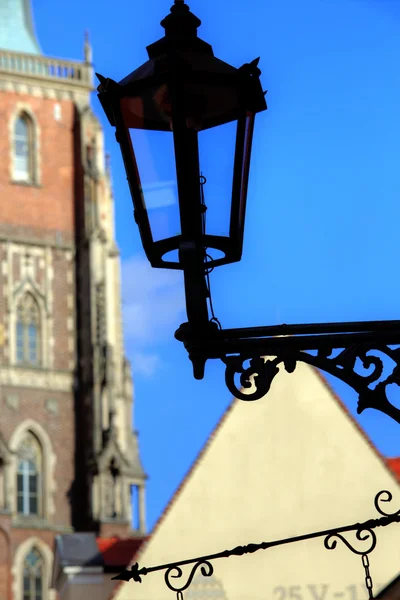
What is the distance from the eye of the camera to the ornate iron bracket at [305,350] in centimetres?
465

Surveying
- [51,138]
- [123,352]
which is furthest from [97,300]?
[51,138]

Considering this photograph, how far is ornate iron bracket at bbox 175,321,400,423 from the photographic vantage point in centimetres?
465

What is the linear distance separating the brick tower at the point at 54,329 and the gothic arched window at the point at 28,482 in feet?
0.09

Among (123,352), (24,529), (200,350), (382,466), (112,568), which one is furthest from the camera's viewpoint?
(123,352)

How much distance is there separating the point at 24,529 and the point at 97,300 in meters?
7.23

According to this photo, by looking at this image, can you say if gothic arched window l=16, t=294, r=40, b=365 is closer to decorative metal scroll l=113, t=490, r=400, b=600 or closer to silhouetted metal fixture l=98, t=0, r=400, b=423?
decorative metal scroll l=113, t=490, r=400, b=600

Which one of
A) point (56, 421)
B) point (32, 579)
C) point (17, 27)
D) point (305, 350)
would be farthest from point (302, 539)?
point (17, 27)

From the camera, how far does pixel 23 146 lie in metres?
47.5

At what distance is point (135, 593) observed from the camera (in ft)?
55.8

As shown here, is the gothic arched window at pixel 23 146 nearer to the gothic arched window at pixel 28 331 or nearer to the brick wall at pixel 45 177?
the brick wall at pixel 45 177

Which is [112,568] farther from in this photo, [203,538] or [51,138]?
[51,138]

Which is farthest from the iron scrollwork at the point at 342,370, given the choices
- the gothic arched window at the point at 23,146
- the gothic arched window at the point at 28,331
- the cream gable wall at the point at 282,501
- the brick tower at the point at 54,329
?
the gothic arched window at the point at 23,146

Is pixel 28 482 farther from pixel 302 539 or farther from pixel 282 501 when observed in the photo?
pixel 302 539

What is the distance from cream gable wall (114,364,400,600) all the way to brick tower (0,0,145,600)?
25.7m
